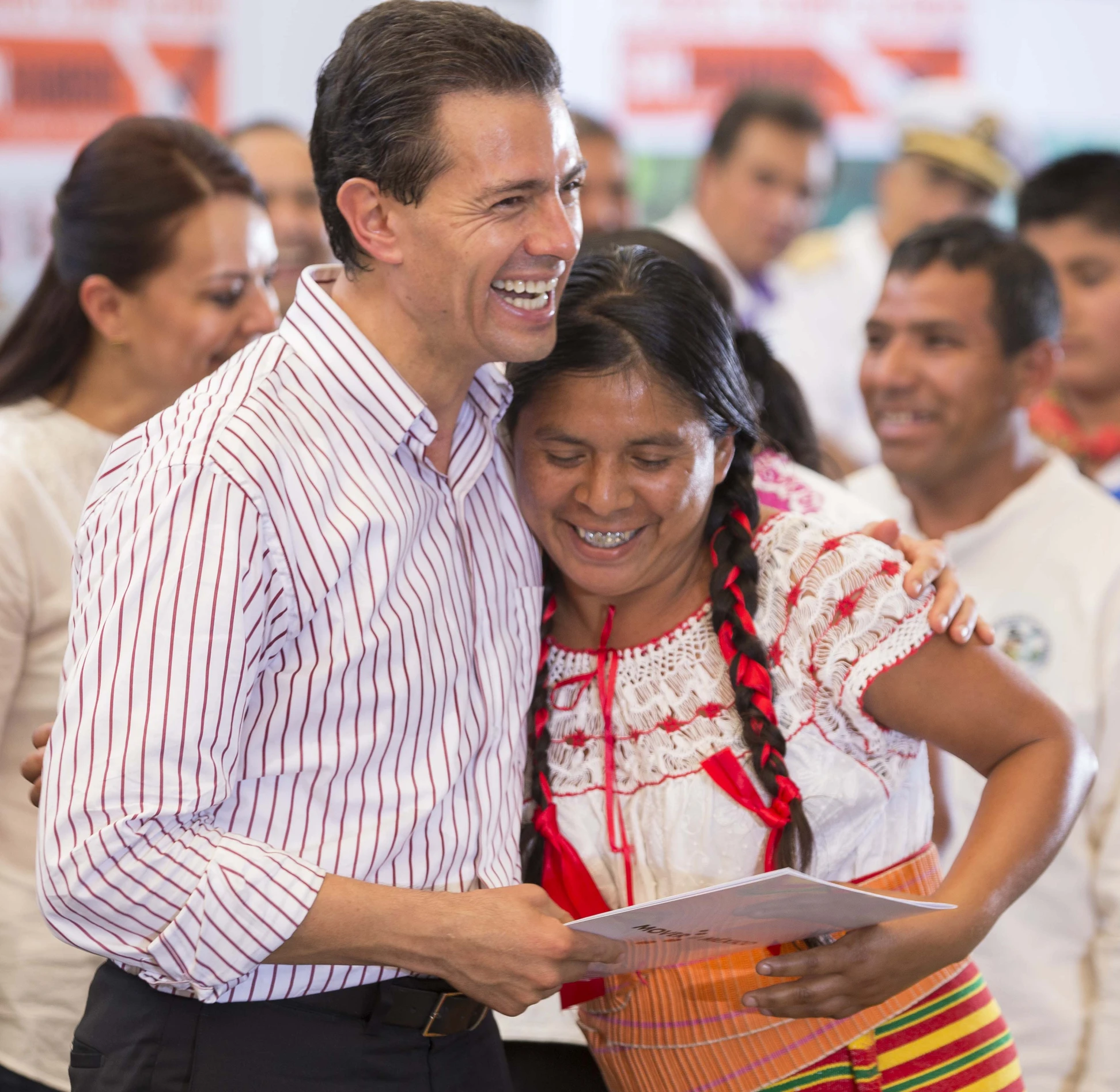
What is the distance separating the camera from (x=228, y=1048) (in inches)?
55.4

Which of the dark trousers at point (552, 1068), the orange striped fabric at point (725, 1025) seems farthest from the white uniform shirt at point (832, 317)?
the orange striped fabric at point (725, 1025)

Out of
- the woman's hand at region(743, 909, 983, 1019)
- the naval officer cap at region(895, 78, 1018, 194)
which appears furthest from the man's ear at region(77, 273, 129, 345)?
the naval officer cap at region(895, 78, 1018, 194)

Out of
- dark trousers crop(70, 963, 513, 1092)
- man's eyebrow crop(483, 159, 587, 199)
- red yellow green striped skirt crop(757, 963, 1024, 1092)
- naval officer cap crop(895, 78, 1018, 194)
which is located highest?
naval officer cap crop(895, 78, 1018, 194)

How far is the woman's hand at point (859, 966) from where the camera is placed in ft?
4.90

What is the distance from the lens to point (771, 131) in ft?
15.0

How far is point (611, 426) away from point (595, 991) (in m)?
0.68

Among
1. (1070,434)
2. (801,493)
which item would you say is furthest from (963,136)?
(801,493)

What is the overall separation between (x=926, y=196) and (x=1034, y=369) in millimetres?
2085

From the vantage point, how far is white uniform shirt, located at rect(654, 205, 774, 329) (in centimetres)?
449

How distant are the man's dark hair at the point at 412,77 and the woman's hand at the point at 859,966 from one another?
0.88 metres

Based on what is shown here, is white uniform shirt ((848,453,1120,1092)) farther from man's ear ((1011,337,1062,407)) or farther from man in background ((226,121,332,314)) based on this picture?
man in background ((226,121,332,314))

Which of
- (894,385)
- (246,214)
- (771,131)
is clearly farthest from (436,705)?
(771,131)

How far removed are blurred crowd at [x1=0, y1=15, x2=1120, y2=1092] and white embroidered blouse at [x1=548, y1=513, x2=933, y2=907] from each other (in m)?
0.37

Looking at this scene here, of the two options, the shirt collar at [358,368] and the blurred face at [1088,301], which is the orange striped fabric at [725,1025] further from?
the blurred face at [1088,301]
